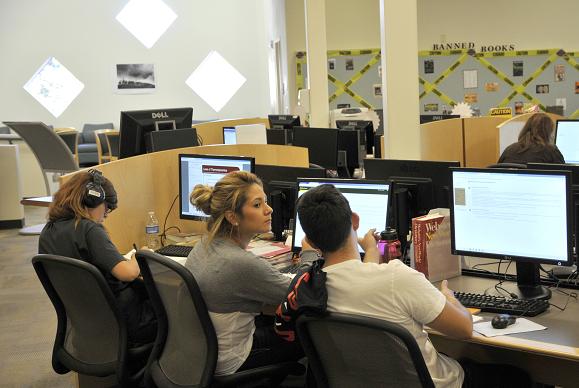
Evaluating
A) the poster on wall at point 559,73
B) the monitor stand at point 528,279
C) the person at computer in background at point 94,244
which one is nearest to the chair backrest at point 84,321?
the person at computer in background at point 94,244

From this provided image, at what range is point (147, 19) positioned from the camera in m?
14.4

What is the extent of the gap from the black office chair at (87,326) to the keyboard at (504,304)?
1.35 meters

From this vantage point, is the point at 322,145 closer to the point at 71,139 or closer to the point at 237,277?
the point at 237,277

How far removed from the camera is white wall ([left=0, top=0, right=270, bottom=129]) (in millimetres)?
14016

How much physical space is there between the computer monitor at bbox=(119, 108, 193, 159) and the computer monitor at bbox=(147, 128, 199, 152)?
0.14 metres

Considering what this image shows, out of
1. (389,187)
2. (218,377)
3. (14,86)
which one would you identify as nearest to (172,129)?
(389,187)

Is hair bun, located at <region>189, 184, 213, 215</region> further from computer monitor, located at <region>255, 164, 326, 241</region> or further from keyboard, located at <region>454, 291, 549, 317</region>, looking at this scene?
keyboard, located at <region>454, 291, 549, 317</region>

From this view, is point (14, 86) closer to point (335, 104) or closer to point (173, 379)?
point (335, 104)

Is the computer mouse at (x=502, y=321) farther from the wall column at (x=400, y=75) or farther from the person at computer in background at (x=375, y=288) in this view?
the wall column at (x=400, y=75)

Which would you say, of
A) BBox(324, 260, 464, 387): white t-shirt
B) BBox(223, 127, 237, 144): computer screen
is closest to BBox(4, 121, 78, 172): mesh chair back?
BBox(223, 127, 237, 144): computer screen

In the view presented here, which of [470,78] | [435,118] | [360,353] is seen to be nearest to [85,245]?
[360,353]

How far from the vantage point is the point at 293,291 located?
2.25m

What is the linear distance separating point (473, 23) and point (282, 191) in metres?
8.63

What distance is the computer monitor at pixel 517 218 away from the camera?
2.67m
